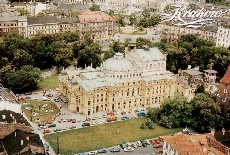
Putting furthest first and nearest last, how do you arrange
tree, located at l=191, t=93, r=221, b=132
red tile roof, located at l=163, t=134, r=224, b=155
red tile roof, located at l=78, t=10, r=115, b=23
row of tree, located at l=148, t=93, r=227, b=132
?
red tile roof, located at l=78, t=10, r=115, b=23, row of tree, located at l=148, t=93, r=227, b=132, tree, located at l=191, t=93, r=221, b=132, red tile roof, located at l=163, t=134, r=224, b=155

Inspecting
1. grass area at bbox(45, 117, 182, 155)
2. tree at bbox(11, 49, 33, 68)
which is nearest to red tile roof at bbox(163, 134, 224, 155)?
grass area at bbox(45, 117, 182, 155)

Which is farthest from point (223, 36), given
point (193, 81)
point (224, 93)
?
point (224, 93)

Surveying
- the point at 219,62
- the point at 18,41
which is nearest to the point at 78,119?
the point at 18,41

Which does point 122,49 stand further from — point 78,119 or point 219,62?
point 78,119

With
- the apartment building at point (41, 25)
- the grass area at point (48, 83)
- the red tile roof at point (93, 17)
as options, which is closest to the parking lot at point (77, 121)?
the grass area at point (48, 83)

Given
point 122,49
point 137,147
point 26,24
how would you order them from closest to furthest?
point 137,147
point 122,49
point 26,24

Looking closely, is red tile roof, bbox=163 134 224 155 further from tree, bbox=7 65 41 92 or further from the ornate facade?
tree, bbox=7 65 41 92

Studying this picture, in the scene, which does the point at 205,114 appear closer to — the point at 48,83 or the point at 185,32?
the point at 48,83
